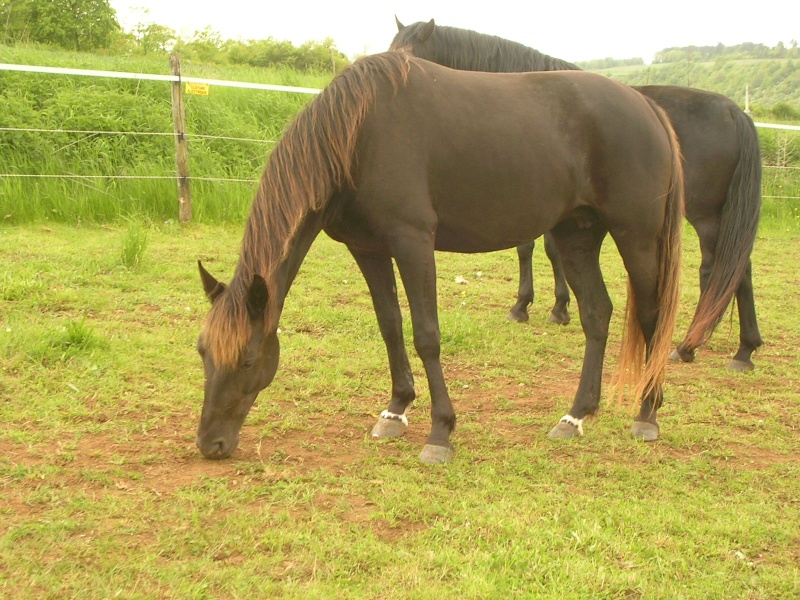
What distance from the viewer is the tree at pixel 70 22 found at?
18.7 m

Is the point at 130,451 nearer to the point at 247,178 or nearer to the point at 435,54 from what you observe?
the point at 435,54

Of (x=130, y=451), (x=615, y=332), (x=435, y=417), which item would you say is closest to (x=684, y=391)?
(x=615, y=332)

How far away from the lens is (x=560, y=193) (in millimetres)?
4285

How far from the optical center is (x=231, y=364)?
354 cm

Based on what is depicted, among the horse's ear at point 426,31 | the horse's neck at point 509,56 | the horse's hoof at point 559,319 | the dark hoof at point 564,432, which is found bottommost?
the horse's hoof at point 559,319

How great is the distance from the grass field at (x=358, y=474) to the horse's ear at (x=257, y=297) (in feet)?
2.50

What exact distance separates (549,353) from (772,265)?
208 inches

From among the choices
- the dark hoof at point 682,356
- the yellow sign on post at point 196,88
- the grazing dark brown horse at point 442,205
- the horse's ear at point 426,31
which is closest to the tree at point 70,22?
the yellow sign on post at point 196,88

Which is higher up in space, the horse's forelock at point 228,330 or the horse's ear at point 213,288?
the horse's ear at point 213,288

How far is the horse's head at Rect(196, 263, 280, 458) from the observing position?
349 cm

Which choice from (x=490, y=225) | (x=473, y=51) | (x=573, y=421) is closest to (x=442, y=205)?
(x=490, y=225)

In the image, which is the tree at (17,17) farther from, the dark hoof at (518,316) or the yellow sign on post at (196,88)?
the dark hoof at (518,316)

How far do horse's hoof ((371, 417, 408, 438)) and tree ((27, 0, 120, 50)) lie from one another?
57.2 ft

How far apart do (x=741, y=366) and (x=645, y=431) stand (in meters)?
1.88
